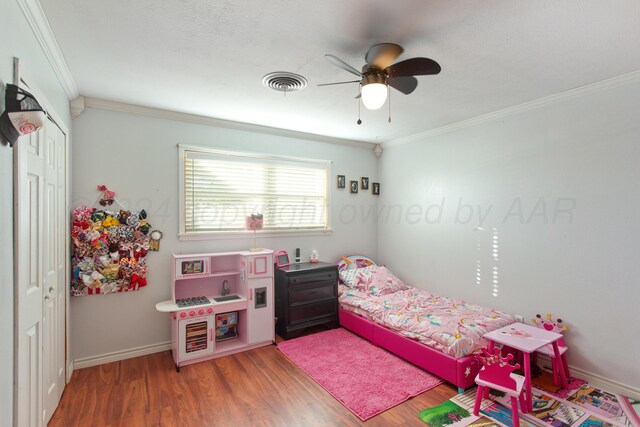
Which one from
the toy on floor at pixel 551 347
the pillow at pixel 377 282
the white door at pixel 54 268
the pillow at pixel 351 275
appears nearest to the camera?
the white door at pixel 54 268

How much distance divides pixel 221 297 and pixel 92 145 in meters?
2.07

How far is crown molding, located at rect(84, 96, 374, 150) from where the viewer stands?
10.7ft

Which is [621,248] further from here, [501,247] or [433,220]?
[433,220]

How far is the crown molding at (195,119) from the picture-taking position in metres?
3.25

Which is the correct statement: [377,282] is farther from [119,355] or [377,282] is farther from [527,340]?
[119,355]

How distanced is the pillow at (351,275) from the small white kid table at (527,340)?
1876mm

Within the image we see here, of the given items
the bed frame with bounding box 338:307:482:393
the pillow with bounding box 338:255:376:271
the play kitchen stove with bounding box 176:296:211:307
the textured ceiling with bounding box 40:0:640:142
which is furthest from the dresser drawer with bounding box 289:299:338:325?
the textured ceiling with bounding box 40:0:640:142

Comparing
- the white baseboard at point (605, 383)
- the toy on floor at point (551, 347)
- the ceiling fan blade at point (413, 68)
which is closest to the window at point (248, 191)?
the ceiling fan blade at point (413, 68)

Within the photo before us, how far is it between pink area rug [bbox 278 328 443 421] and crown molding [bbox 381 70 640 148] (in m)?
2.84

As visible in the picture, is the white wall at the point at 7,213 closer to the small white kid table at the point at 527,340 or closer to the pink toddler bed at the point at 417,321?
the pink toddler bed at the point at 417,321

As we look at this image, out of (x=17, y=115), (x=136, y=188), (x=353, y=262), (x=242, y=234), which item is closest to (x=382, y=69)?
(x=17, y=115)

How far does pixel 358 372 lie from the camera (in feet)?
9.98

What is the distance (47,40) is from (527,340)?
4.14m

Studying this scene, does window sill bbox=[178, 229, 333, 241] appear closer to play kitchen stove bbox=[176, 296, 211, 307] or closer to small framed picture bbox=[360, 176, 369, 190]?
play kitchen stove bbox=[176, 296, 211, 307]
